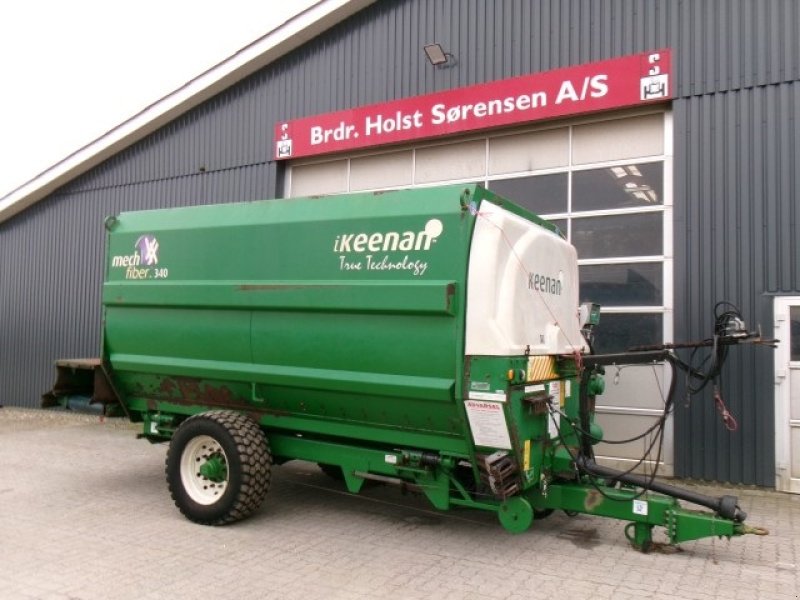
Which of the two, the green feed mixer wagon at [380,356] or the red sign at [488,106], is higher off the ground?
the red sign at [488,106]

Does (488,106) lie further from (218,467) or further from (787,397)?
(218,467)

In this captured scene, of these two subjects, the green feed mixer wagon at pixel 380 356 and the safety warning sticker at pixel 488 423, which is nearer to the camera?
the safety warning sticker at pixel 488 423

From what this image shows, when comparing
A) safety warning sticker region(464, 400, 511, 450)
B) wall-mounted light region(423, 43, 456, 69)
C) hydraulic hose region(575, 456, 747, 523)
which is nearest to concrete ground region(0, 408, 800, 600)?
hydraulic hose region(575, 456, 747, 523)

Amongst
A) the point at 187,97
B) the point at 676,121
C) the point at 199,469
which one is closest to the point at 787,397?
the point at 676,121

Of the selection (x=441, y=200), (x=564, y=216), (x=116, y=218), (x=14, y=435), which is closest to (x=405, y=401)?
(x=441, y=200)

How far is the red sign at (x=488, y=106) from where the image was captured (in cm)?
812

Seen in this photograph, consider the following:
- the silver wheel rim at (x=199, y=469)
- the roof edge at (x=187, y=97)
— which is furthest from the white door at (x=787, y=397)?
the roof edge at (x=187, y=97)

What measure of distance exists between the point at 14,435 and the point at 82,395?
4.69m

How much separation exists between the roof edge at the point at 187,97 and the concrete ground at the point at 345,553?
7.15 metres

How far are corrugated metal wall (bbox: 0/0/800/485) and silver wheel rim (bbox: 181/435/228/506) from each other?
5163 mm

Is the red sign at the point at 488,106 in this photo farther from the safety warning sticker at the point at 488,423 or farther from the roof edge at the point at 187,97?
the safety warning sticker at the point at 488,423

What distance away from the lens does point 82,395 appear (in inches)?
277

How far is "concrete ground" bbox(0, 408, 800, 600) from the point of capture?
442 cm

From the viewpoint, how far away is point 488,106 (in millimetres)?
9125
